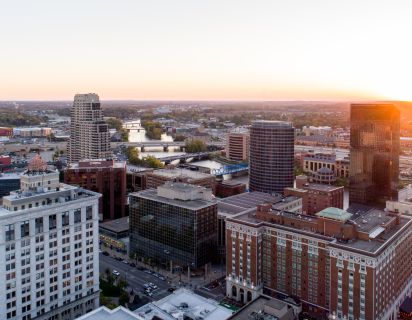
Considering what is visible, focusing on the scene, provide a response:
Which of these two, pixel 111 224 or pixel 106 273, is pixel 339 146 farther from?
pixel 106 273

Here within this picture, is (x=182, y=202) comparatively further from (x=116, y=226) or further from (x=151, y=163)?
(x=151, y=163)

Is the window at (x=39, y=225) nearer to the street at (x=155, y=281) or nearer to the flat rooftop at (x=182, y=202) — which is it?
the street at (x=155, y=281)

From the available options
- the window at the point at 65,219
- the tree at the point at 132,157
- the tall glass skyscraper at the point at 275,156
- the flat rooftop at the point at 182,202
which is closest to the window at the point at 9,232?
the window at the point at 65,219

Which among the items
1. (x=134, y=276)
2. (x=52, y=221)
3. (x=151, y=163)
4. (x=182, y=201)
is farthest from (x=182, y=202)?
(x=151, y=163)

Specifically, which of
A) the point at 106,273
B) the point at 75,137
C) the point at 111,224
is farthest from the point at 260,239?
the point at 75,137

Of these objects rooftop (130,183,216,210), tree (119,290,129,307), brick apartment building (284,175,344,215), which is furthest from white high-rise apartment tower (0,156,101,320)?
brick apartment building (284,175,344,215)
